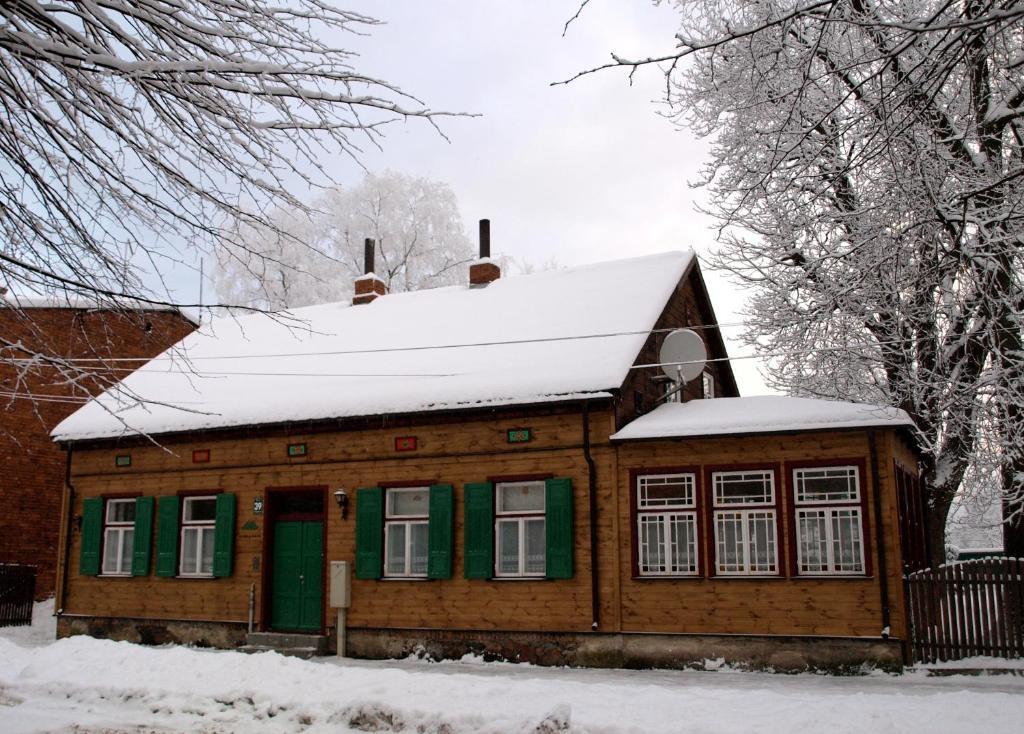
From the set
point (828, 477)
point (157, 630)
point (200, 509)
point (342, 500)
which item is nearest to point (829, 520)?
point (828, 477)

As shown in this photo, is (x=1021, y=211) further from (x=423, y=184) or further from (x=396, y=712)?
(x=423, y=184)

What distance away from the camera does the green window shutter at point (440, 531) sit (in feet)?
50.5

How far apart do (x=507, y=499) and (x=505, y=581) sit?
1308mm

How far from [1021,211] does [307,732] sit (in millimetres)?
9681

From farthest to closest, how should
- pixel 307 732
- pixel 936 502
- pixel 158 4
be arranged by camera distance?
A: pixel 936 502
pixel 307 732
pixel 158 4

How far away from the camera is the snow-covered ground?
28.5 ft

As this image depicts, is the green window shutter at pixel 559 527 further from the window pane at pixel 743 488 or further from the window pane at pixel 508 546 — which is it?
the window pane at pixel 743 488

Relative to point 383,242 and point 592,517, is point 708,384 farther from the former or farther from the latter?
point 383,242

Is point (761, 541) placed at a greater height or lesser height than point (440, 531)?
lesser

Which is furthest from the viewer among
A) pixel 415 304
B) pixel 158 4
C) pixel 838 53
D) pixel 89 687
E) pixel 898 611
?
pixel 415 304

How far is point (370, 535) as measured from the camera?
1609cm

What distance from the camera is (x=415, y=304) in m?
21.2

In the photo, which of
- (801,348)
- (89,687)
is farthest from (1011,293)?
(89,687)

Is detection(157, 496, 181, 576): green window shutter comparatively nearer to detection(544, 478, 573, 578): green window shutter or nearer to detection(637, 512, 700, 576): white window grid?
detection(544, 478, 573, 578): green window shutter
